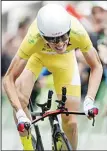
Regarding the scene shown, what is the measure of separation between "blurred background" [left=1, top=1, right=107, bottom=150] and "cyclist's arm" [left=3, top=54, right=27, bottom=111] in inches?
65.6

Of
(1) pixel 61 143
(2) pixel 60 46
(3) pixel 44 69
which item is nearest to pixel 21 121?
(1) pixel 61 143

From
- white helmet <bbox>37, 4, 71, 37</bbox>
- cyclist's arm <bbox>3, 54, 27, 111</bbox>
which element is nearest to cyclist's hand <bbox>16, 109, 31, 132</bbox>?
cyclist's arm <bbox>3, 54, 27, 111</bbox>

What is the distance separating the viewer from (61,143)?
393 cm

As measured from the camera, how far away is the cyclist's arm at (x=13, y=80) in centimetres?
390

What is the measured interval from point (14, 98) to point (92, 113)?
0.54m

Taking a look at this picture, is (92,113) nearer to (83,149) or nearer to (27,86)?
(27,86)

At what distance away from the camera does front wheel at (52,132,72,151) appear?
3.82m

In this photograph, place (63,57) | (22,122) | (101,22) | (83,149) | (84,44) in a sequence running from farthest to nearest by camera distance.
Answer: (101,22) → (83,149) → (63,57) → (84,44) → (22,122)

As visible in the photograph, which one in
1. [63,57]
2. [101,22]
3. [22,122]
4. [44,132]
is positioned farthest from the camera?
[101,22]

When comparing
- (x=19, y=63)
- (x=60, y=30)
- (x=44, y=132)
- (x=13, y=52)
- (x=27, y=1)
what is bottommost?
(x=44, y=132)

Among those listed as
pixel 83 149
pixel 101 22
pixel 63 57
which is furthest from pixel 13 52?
pixel 63 57

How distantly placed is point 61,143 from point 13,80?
0.55m

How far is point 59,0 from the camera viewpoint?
648cm

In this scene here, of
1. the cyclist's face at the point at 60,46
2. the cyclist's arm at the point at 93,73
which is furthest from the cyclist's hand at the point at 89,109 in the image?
the cyclist's face at the point at 60,46
